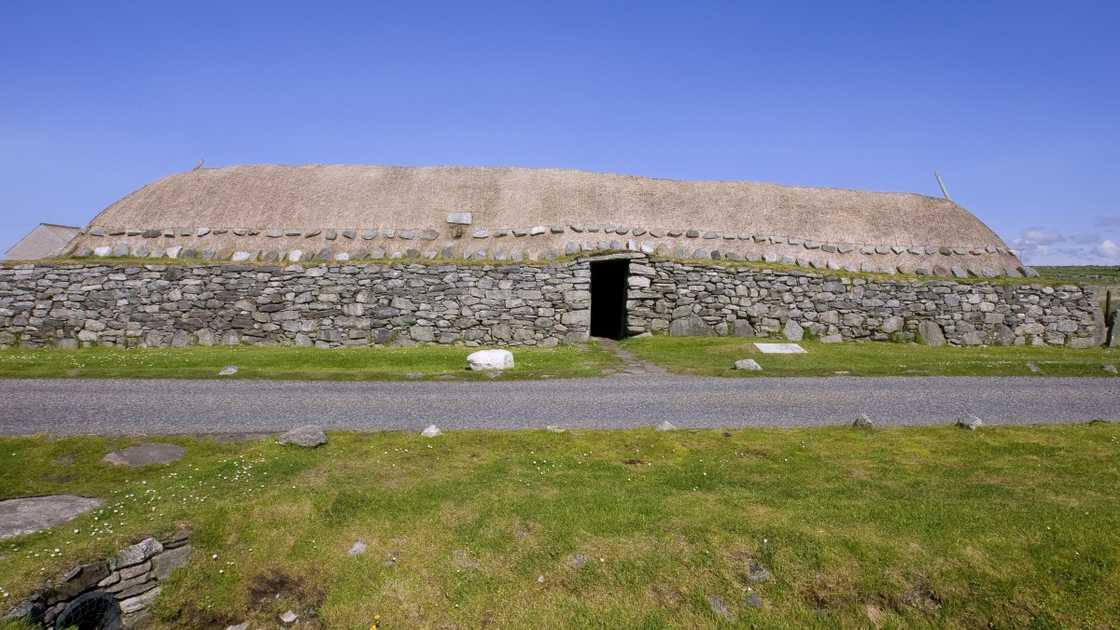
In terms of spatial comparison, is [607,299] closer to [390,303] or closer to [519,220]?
[519,220]

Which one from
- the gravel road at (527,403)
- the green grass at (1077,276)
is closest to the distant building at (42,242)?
the gravel road at (527,403)

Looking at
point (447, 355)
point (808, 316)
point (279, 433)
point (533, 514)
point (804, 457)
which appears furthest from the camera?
point (808, 316)

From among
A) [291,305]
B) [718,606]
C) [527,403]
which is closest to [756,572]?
[718,606]

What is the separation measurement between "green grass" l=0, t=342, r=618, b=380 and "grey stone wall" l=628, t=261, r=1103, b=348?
14.5 ft

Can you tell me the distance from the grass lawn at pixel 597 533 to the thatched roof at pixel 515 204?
1953 centimetres

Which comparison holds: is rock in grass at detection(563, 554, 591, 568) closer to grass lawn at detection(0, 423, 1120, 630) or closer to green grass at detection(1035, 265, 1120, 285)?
grass lawn at detection(0, 423, 1120, 630)

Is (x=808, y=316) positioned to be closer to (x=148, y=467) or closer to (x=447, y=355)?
(x=447, y=355)

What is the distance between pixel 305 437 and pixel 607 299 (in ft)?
75.4

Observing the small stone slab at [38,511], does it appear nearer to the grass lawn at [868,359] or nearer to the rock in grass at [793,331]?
the grass lawn at [868,359]

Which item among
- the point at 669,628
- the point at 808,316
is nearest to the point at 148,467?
the point at 669,628

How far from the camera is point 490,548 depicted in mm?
8188

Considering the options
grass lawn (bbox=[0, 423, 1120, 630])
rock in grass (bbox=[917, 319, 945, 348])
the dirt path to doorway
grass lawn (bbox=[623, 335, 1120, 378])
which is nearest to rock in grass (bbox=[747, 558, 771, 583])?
grass lawn (bbox=[0, 423, 1120, 630])

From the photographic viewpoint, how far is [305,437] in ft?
36.3

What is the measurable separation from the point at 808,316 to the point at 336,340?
19531 millimetres
